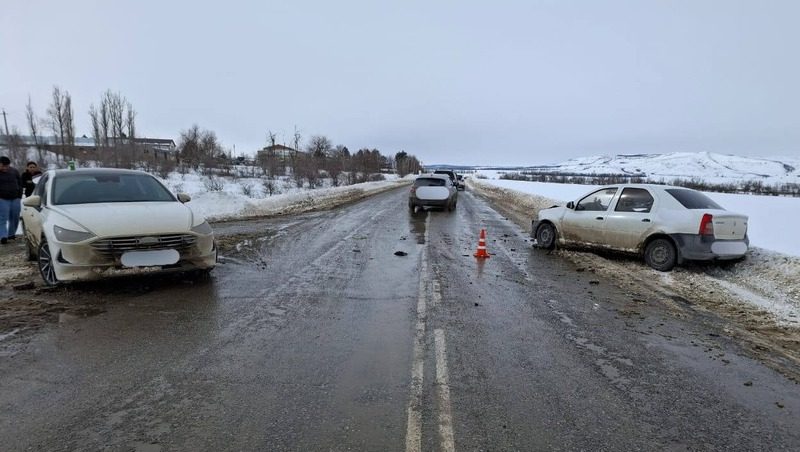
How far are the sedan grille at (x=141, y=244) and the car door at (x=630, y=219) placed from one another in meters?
7.62

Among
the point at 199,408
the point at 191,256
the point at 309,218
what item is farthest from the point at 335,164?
the point at 199,408

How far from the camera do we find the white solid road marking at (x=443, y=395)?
283cm

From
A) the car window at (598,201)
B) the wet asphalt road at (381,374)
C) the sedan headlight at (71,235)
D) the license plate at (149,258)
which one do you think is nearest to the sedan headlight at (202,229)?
the license plate at (149,258)

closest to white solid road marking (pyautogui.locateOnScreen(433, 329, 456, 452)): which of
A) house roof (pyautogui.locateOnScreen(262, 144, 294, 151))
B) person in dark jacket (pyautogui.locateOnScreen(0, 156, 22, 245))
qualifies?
person in dark jacket (pyautogui.locateOnScreen(0, 156, 22, 245))

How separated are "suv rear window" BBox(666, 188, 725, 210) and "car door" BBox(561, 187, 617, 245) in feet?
3.75

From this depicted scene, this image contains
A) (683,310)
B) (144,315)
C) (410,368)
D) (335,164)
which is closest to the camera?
(410,368)

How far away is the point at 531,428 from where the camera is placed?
301 cm

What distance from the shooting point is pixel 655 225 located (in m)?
8.29

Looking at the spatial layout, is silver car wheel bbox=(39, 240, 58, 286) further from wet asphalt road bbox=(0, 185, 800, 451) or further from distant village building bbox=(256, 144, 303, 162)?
distant village building bbox=(256, 144, 303, 162)

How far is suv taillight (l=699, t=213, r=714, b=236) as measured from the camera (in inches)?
303

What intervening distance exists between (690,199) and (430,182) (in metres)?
12.1

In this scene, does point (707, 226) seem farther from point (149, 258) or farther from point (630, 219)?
point (149, 258)

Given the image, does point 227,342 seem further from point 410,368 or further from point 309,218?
point 309,218

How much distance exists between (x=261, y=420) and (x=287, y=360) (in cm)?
99
